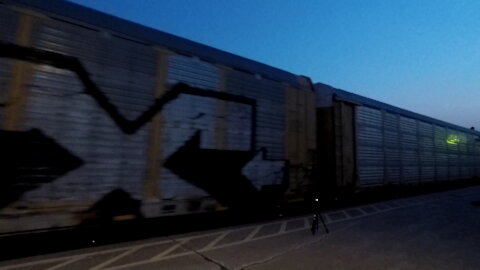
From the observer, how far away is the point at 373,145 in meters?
13.0

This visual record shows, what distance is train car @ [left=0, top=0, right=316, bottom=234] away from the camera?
5.10m

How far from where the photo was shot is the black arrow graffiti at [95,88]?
5172 millimetres

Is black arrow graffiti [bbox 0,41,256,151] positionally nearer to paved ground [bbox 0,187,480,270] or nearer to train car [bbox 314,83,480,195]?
paved ground [bbox 0,187,480,270]

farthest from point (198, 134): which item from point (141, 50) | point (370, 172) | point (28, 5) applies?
point (370, 172)

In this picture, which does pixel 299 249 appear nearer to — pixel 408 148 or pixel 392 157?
pixel 392 157

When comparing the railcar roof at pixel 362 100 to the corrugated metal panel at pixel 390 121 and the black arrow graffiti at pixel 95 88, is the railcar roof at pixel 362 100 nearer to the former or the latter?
the corrugated metal panel at pixel 390 121

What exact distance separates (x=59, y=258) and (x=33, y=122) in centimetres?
235

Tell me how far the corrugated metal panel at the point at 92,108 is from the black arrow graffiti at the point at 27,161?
0.13 metres

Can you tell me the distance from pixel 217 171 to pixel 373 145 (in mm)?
8220

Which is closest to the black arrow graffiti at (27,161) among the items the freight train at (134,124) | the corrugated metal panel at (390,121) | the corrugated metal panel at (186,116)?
the freight train at (134,124)

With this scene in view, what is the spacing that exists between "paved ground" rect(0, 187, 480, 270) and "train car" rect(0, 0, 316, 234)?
0.72m

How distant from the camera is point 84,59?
5.86 meters

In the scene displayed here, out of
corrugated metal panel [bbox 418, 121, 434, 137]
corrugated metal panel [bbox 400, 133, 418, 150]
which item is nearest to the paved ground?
corrugated metal panel [bbox 400, 133, 418, 150]

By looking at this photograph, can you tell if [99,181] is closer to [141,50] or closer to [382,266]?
[141,50]
